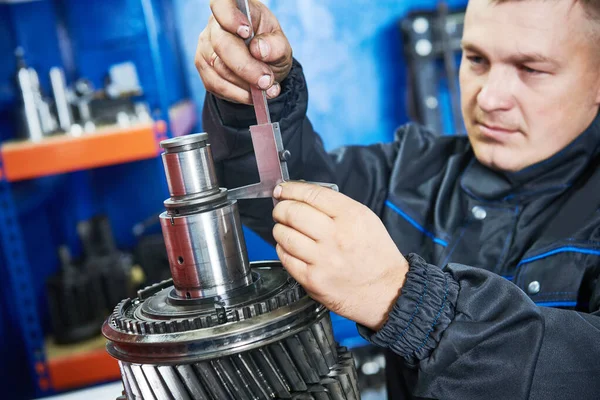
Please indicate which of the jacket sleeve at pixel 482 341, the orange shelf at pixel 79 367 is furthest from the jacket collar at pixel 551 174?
the orange shelf at pixel 79 367

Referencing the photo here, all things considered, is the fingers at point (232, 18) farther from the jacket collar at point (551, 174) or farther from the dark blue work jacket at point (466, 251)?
the jacket collar at point (551, 174)

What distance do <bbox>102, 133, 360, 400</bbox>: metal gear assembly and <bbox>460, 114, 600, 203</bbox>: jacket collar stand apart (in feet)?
2.04

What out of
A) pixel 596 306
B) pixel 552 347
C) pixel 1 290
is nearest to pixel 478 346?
pixel 552 347

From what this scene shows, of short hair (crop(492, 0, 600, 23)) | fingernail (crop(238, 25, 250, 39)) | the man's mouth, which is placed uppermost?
fingernail (crop(238, 25, 250, 39))

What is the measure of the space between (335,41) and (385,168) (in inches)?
58.0

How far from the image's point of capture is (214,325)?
0.63 m

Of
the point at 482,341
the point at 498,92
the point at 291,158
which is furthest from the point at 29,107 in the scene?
the point at 482,341

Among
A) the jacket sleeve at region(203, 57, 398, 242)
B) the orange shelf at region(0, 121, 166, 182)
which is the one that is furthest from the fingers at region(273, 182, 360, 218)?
the orange shelf at region(0, 121, 166, 182)

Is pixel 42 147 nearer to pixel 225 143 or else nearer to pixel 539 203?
pixel 225 143

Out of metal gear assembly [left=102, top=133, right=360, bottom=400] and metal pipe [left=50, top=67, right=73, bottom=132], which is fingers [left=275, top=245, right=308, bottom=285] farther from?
metal pipe [left=50, top=67, right=73, bottom=132]

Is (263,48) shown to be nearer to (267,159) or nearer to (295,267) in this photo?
(267,159)

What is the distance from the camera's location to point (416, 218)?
129cm

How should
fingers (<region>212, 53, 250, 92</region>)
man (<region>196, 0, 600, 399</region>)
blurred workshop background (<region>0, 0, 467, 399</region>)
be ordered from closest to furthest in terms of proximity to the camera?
1. man (<region>196, 0, 600, 399</region>)
2. fingers (<region>212, 53, 250, 92</region>)
3. blurred workshop background (<region>0, 0, 467, 399</region>)

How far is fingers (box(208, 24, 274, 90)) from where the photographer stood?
0.83 m
